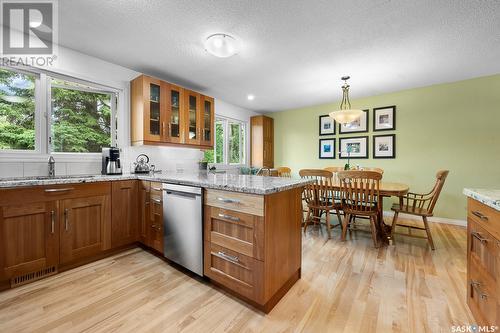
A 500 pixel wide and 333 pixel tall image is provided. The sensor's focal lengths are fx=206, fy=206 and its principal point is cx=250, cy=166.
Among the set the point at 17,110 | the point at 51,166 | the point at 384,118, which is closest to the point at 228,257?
the point at 51,166

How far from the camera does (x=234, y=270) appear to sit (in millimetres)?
1543

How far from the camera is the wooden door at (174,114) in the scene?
9.63 ft

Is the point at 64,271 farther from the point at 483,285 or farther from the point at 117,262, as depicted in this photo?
the point at 483,285

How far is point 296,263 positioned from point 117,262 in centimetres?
182

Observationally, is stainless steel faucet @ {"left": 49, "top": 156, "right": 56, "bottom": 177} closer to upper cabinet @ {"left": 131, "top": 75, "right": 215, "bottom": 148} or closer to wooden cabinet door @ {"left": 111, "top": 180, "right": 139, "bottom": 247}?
wooden cabinet door @ {"left": 111, "top": 180, "right": 139, "bottom": 247}

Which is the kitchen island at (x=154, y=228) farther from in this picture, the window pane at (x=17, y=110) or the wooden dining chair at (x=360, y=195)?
the wooden dining chair at (x=360, y=195)

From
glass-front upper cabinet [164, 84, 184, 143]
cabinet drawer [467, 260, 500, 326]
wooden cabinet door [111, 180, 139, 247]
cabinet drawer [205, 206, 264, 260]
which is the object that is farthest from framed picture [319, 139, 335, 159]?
wooden cabinet door [111, 180, 139, 247]

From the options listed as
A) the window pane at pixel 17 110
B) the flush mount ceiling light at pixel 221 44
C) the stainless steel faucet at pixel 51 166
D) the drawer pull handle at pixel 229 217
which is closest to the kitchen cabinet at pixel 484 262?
the drawer pull handle at pixel 229 217

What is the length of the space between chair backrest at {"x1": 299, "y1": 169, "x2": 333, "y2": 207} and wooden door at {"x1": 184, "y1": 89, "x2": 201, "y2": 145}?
176cm

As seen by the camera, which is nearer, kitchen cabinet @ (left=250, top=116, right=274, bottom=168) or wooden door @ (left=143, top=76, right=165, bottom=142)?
wooden door @ (left=143, top=76, right=165, bottom=142)

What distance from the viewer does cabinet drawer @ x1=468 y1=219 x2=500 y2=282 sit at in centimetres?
100

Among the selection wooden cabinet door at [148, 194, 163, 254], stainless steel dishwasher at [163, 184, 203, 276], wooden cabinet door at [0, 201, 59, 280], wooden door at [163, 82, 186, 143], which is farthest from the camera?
wooden door at [163, 82, 186, 143]

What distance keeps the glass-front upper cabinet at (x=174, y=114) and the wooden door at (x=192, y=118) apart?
0.28ft

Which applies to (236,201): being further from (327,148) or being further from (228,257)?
(327,148)
